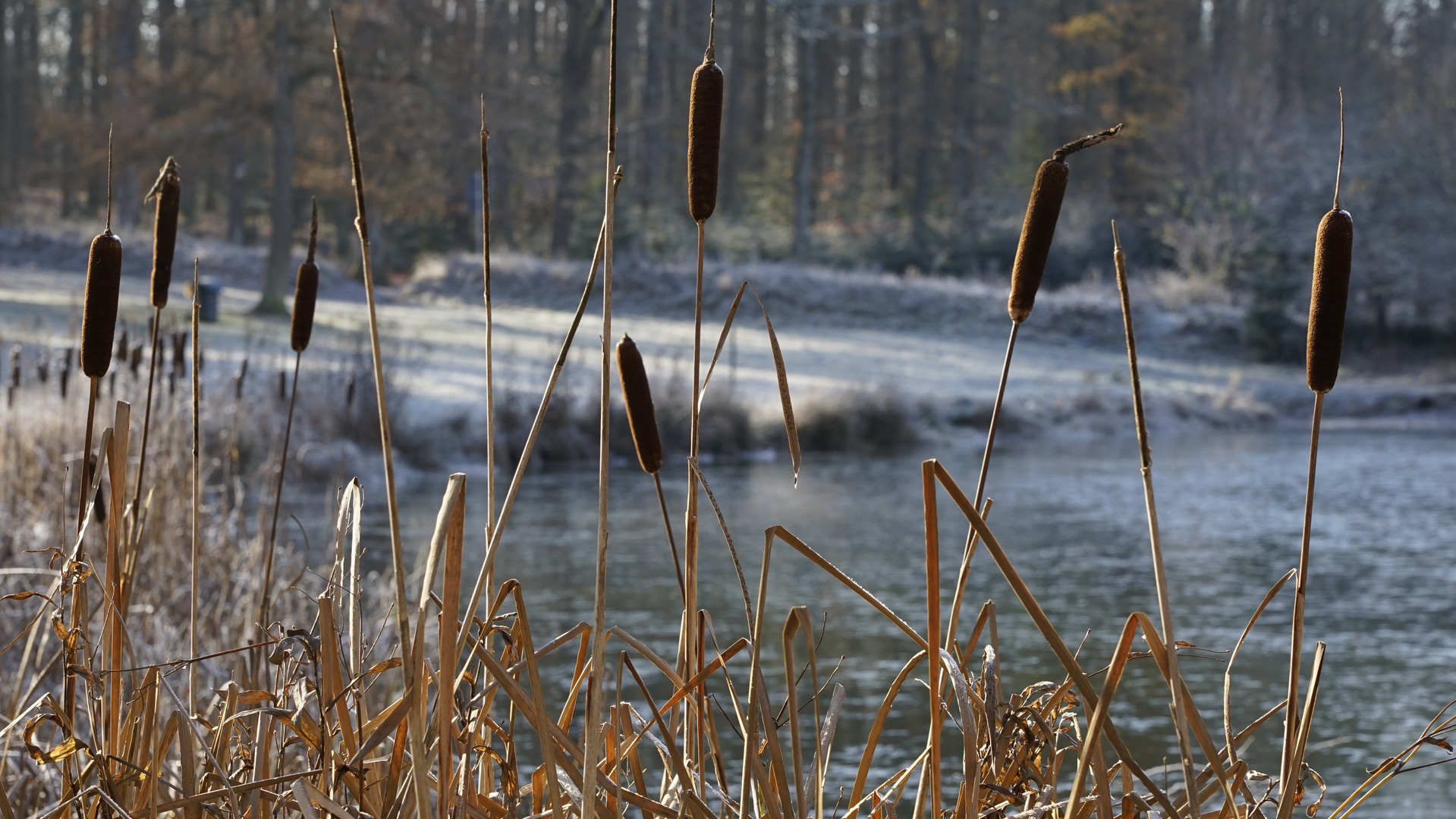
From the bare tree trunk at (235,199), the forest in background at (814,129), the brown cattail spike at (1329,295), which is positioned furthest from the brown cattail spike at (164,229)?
the bare tree trunk at (235,199)

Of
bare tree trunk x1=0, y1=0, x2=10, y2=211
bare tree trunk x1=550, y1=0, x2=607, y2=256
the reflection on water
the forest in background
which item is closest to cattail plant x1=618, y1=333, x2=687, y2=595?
the reflection on water

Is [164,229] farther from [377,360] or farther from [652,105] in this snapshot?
[652,105]

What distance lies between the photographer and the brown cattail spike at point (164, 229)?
1.21 m

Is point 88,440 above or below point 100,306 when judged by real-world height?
below

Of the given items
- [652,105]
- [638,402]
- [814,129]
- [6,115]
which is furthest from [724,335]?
[6,115]

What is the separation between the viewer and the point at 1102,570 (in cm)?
820

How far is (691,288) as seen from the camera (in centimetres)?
2336

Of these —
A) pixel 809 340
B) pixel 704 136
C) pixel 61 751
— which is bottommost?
pixel 809 340

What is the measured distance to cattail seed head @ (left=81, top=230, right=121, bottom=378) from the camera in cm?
105

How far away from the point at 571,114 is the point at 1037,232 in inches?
1067

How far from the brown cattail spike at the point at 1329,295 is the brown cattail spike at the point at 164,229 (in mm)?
→ 897

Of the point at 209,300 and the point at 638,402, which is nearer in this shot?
the point at 638,402

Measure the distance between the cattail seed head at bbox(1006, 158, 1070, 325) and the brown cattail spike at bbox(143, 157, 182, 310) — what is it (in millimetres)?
702

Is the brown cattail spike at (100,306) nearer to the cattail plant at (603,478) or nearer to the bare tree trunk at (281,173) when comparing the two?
the cattail plant at (603,478)
